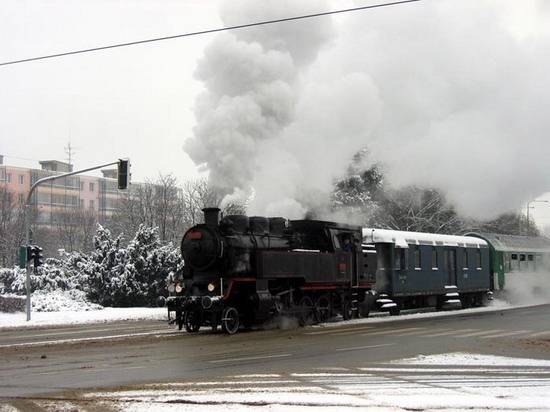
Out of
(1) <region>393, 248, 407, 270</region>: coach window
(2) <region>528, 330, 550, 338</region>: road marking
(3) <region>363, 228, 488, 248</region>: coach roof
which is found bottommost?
(2) <region>528, 330, 550, 338</region>: road marking

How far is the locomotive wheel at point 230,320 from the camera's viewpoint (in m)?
18.3

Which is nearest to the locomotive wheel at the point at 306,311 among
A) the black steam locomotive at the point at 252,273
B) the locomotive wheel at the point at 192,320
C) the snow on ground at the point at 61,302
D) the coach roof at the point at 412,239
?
the black steam locomotive at the point at 252,273

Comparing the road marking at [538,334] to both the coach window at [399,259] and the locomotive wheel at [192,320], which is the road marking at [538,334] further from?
the locomotive wheel at [192,320]

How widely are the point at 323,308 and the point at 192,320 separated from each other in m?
4.52

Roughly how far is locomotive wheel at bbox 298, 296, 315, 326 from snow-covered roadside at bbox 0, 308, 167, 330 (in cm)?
776

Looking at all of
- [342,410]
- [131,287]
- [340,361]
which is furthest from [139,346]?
[131,287]

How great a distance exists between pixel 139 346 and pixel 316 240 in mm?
7892

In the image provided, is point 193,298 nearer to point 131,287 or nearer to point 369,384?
point 369,384

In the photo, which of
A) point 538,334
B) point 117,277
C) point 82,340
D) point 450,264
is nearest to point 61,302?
point 117,277

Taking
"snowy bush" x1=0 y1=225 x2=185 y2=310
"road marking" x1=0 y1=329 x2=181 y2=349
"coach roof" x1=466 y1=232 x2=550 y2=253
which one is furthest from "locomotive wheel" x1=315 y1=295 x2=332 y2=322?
"coach roof" x1=466 y1=232 x2=550 y2=253

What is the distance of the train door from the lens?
95.8ft

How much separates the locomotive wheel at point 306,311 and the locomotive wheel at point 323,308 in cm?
21

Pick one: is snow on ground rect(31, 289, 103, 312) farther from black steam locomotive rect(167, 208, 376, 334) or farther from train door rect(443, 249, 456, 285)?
train door rect(443, 249, 456, 285)

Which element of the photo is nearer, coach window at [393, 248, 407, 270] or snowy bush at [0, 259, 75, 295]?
coach window at [393, 248, 407, 270]
